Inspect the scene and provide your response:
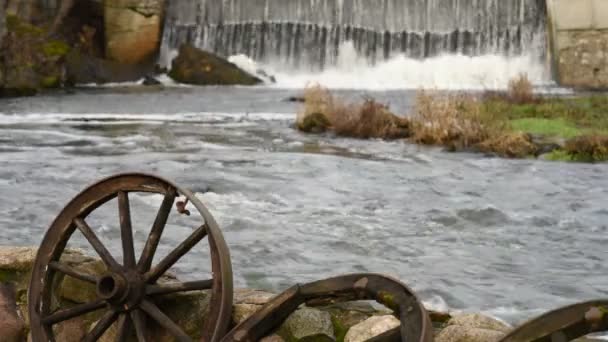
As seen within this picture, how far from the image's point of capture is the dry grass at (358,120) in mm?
17109

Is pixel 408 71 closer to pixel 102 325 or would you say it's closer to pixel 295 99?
pixel 295 99

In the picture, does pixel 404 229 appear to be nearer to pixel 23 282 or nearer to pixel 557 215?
pixel 557 215

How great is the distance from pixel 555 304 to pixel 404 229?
286 centimetres

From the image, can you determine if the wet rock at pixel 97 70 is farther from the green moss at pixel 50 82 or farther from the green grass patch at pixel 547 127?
the green grass patch at pixel 547 127

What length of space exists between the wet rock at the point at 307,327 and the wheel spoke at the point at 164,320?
0.46 metres

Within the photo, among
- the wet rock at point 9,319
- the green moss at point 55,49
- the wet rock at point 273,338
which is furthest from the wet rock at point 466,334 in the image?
the green moss at point 55,49

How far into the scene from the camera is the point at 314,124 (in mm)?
18047

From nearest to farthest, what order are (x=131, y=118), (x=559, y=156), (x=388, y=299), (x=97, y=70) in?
1. (x=388, y=299)
2. (x=559, y=156)
3. (x=131, y=118)
4. (x=97, y=70)

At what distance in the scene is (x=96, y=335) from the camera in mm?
4789

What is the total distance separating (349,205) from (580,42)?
1984 cm

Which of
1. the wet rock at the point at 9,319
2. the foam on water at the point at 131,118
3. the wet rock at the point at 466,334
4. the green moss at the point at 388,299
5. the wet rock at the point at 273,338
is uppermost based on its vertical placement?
the green moss at the point at 388,299

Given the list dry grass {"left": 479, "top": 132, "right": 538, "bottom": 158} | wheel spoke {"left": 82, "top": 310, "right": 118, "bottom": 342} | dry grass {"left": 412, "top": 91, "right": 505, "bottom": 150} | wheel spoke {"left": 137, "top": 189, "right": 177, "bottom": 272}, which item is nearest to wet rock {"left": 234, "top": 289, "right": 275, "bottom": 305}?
wheel spoke {"left": 137, "top": 189, "right": 177, "bottom": 272}

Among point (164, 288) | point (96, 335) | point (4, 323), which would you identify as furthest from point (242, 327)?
point (4, 323)

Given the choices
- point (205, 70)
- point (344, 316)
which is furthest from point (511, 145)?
point (205, 70)
